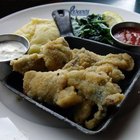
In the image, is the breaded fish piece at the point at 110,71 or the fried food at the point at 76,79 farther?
the breaded fish piece at the point at 110,71

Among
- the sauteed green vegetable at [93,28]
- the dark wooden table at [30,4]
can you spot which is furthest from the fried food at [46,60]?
the dark wooden table at [30,4]

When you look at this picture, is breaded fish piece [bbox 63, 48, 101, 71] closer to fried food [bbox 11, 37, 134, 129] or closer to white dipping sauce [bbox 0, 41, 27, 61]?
fried food [bbox 11, 37, 134, 129]

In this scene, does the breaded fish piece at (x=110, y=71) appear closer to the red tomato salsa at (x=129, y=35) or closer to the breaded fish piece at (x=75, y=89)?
the breaded fish piece at (x=75, y=89)

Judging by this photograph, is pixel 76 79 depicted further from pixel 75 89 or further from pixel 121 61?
pixel 121 61

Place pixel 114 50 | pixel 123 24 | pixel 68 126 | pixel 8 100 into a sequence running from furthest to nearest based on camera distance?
pixel 123 24 < pixel 114 50 < pixel 8 100 < pixel 68 126

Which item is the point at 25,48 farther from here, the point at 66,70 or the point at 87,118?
the point at 87,118

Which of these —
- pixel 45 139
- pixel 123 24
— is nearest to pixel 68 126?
pixel 45 139

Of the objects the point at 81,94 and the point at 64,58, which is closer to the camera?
the point at 81,94
